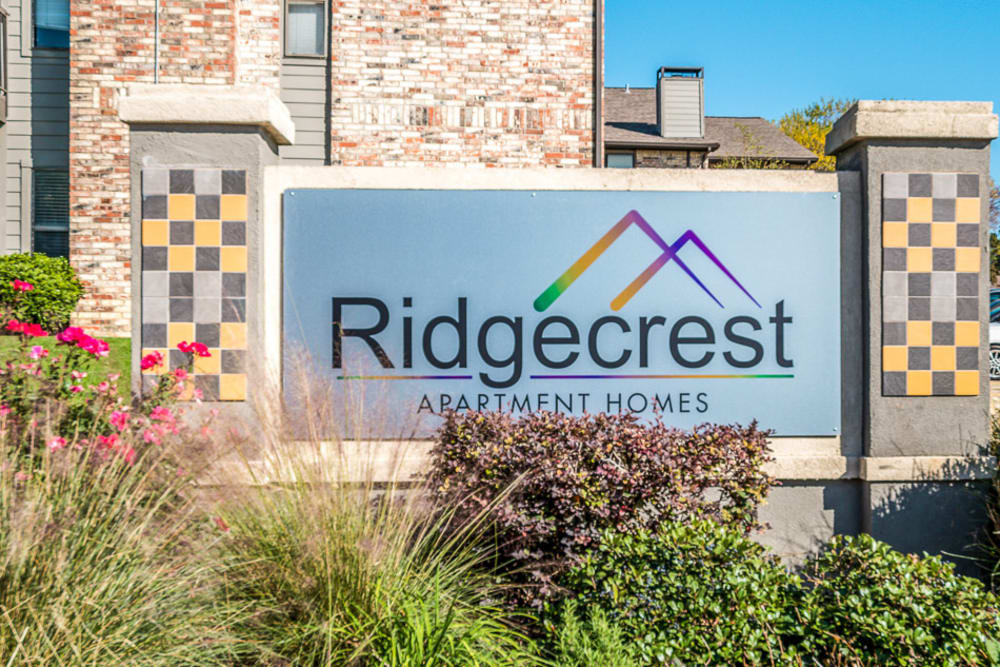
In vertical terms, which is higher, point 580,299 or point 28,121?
point 28,121

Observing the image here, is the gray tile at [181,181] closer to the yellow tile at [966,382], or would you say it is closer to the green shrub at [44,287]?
the yellow tile at [966,382]

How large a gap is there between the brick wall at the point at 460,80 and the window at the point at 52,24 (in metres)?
4.72

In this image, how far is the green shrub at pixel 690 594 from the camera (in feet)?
10.4

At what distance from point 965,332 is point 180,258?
4.84 metres

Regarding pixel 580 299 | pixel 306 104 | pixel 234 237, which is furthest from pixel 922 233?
pixel 306 104

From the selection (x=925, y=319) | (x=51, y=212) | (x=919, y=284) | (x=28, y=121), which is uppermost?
(x=28, y=121)

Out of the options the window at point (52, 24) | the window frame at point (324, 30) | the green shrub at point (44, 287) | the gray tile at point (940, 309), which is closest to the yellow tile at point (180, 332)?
the gray tile at point (940, 309)

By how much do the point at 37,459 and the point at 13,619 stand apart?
1014 millimetres

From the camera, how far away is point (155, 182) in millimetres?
4684

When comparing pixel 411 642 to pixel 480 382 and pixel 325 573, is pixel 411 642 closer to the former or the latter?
pixel 325 573

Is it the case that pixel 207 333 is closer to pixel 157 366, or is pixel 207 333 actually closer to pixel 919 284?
pixel 157 366

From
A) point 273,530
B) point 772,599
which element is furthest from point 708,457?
point 273,530

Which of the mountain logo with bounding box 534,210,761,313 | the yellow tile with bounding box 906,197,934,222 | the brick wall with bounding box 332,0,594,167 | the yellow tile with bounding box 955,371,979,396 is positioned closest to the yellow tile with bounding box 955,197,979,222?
the yellow tile with bounding box 906,197,934,222

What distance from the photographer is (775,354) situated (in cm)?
504
